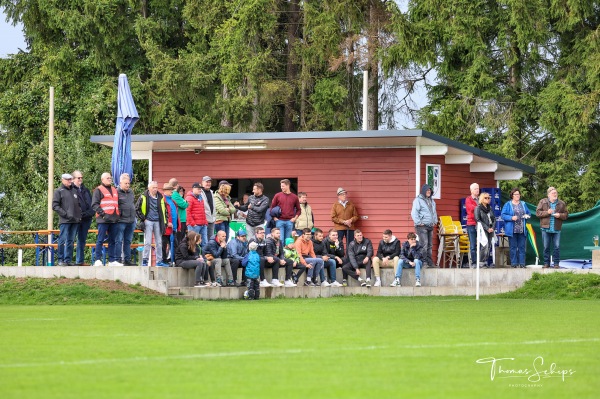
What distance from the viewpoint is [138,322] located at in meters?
14.4

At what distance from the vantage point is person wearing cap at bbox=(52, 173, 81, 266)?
71.3 feet

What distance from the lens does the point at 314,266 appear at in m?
24.3

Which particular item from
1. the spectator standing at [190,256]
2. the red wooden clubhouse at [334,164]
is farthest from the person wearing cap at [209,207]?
the red wooden clubhouse at [334,164]

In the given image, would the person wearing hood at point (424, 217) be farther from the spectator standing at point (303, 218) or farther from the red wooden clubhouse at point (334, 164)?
the spectator standing at point (303, 218)

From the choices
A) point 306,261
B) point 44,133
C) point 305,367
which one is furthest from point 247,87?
point 305,367

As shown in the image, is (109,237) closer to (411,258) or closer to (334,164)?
(411,258)

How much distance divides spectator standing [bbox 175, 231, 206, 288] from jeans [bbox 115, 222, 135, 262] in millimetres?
884

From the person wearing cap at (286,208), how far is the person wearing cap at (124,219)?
13.0 feet

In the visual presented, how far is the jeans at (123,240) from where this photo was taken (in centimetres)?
2206

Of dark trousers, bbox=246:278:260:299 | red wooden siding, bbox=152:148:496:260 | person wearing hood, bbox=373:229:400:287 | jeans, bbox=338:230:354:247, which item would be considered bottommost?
dark trousers, bbox=246:278:260:299

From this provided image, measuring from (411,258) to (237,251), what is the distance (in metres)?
4.04

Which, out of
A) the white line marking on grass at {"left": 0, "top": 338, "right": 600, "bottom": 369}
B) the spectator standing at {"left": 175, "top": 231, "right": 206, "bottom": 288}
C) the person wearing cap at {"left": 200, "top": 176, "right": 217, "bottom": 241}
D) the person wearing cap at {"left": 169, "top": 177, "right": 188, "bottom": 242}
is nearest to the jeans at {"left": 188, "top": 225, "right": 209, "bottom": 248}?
the person wearing cap at {"left": 200, "top": 176, "right": 217, "bottom": 241}

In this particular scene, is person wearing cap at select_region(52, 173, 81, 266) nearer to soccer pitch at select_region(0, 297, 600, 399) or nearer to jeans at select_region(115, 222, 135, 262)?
jeans at select_region(115, 222, 135, 262)

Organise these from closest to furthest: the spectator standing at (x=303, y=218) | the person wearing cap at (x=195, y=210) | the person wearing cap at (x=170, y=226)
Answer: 1. the person wearing cap at (x=170, y=226)
2. the person wearing cap at (x=195, y=210)
3. the spectator standing at (x=303, y=218)
